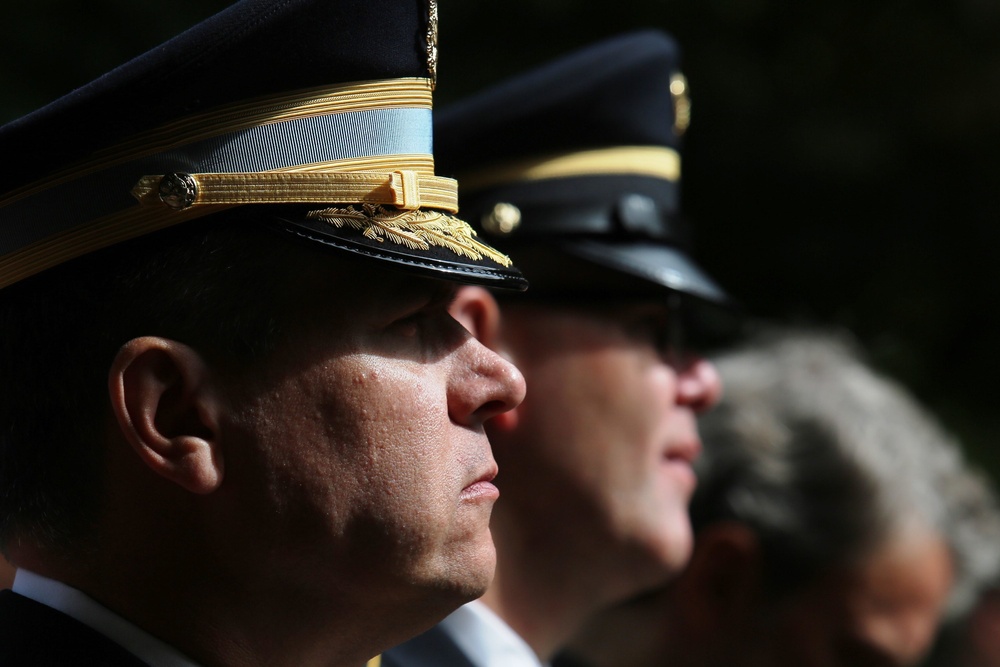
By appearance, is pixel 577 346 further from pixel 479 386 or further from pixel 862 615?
pixel 862 615

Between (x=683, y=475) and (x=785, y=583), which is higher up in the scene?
(x=683, y=475)

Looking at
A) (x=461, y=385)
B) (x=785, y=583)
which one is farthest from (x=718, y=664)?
(x=461, y=385)

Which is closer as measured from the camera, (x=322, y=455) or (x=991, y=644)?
(x=322, y=455)

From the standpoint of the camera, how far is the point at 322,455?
1755 mm

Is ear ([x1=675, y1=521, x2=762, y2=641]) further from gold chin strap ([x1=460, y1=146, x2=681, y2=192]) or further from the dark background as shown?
the dark background

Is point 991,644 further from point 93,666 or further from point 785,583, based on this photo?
point 93,666

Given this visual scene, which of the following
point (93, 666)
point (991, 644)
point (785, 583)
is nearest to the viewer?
point (93, 666)


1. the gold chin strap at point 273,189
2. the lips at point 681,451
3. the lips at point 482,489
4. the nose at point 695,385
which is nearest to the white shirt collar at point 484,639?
the lips at point 681,451

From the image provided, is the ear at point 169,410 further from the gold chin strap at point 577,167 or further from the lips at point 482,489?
the gold chin strap at point 577,167

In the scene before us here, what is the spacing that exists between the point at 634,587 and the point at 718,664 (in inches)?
42.2

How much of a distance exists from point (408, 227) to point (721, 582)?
7.96 feet

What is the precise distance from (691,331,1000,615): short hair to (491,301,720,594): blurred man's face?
1.00 meters

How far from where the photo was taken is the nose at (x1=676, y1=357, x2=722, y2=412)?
→ 309 centimetres

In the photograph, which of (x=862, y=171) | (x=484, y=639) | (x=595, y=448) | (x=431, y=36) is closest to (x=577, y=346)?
(x=595, y=448)
